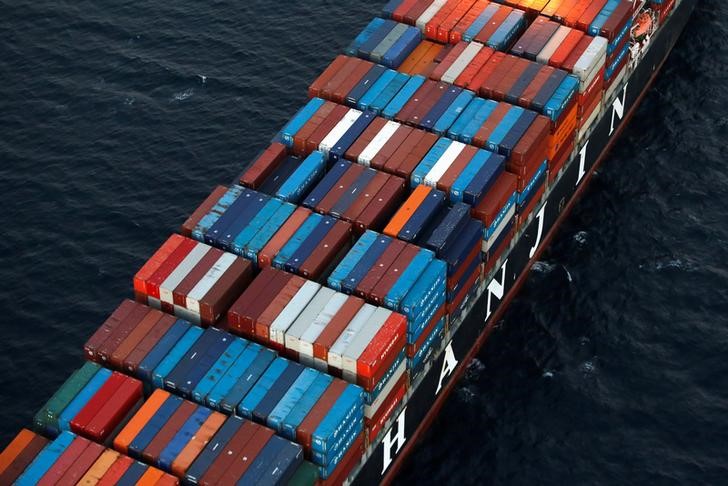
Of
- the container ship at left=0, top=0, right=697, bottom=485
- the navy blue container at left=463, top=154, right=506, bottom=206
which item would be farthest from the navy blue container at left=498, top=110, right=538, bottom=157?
the navy blue container at left=463, top=154, right=506, bottom=206

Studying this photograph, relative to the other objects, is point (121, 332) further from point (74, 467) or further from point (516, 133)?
point (516, 133)

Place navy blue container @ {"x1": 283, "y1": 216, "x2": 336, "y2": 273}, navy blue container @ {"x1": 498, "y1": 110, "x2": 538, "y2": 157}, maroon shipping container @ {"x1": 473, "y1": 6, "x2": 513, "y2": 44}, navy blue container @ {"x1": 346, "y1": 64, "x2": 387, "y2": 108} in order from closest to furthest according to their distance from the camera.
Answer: navy blue container @ {"x1": 283, "y1": 216, "x2": 336, "y2": 273}
navy blue container @ {"x1": 498, "y1": 110, "x2": 538, "y2": 157}
navy blue container @ {"x1": 346, "y1": 64, "x2": 387, "y2": 108}
maroon shipping container @ {"x1": 473, "y1": 6, "x2": 513, "y2": 44}

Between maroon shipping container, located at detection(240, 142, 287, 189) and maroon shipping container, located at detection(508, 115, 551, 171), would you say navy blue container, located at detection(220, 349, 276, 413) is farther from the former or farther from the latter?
maroon shipping container, located at detection(508, 115, 551, 171)

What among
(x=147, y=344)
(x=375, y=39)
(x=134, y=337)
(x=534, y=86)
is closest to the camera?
(x=147, y=344)

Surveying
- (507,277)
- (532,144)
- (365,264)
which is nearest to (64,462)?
(365,264)

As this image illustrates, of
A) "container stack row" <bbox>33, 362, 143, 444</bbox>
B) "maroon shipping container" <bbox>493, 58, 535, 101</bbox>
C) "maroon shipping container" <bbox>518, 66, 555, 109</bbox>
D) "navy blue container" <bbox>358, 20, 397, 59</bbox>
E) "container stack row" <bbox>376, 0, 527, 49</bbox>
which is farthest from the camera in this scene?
"container stack row" <bbox>376, 0, 527, 49</bbox>

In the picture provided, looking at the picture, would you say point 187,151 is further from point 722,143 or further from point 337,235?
point 722,143

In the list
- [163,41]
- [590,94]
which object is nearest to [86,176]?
[163,41]
